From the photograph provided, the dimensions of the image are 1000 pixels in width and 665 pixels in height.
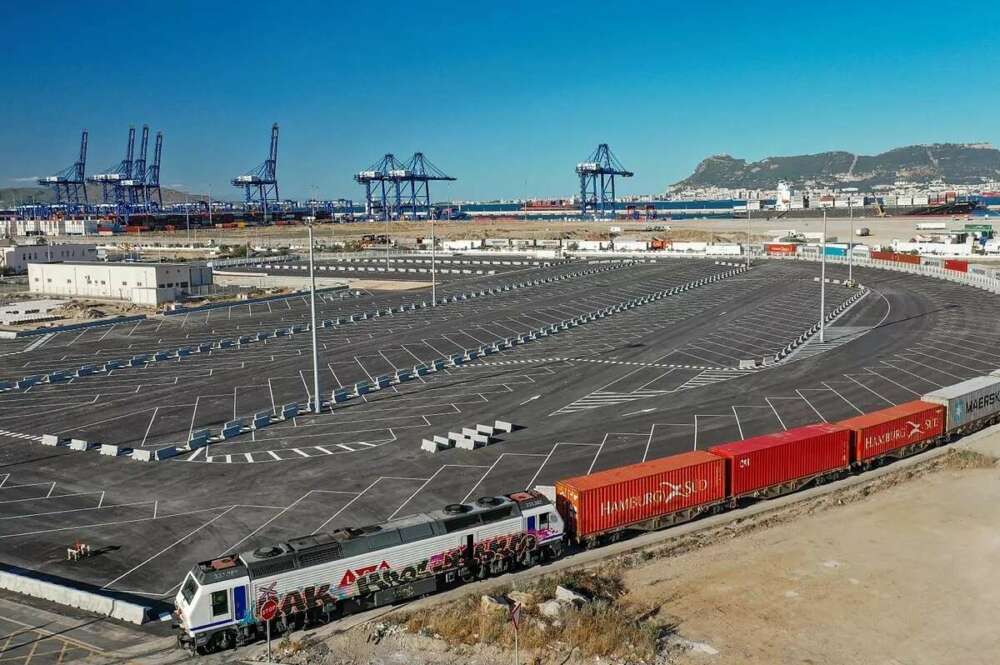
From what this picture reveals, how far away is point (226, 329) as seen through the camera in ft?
254

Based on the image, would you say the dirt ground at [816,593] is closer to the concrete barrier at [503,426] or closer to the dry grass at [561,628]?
the dry grass at [561,628]

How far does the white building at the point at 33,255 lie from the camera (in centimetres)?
13188

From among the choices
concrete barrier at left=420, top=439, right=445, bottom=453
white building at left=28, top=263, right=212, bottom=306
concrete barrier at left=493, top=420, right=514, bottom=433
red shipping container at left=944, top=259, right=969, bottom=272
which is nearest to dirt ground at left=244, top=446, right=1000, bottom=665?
concrete barrier at left=420, top=439, right=445, bottom=453

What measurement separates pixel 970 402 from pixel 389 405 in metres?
31.0

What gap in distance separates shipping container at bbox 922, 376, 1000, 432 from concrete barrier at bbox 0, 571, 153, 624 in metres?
36.3

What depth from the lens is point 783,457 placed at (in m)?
33.4

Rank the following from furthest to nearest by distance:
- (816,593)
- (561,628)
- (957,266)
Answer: (957,266), (816,593), (561,628)

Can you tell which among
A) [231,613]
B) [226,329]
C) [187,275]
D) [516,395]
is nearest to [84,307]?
[187,275]

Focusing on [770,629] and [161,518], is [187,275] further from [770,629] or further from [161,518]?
[770,629]

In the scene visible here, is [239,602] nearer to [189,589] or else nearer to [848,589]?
[189,589]

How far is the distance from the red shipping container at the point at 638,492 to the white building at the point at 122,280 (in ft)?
260

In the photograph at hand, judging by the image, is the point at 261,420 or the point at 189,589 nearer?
Result: the point at 189,589

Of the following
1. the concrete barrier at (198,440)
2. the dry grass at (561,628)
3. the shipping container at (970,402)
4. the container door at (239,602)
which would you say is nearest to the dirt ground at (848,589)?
the dry grass at (561,628)

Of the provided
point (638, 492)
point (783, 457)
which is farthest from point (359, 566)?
point (783, 457)
